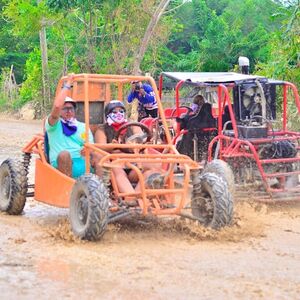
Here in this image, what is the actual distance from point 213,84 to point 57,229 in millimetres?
3597

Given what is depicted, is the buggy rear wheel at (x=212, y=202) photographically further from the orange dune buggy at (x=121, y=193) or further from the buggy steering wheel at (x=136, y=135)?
the buggy steering wheel at (x=136, y=135)

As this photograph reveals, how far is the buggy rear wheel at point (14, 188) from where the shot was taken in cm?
855

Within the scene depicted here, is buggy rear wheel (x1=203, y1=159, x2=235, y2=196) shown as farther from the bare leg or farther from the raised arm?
the raised arm

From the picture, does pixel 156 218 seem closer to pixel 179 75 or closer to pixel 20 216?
pixel 20 216

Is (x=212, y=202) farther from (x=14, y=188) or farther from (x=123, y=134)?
(x=14, y=188)

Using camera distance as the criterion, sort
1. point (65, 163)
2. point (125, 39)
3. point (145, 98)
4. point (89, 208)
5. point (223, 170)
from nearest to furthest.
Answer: point (89, 208)
point (65, 163)
point (223, 170)
point (145, 98)
point (125, 39)

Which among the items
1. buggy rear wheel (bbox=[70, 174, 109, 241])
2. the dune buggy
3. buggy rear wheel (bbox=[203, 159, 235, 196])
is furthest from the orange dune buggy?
the dune buggy

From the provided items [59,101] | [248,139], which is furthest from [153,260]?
[248,139]

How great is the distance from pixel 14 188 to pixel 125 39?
1538 centimetres

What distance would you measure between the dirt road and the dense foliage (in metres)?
7.12

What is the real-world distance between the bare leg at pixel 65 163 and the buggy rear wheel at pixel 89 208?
720 mm

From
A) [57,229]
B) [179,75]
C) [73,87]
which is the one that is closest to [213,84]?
[179,75]

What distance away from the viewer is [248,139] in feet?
31.9

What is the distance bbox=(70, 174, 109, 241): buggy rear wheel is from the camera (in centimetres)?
690
